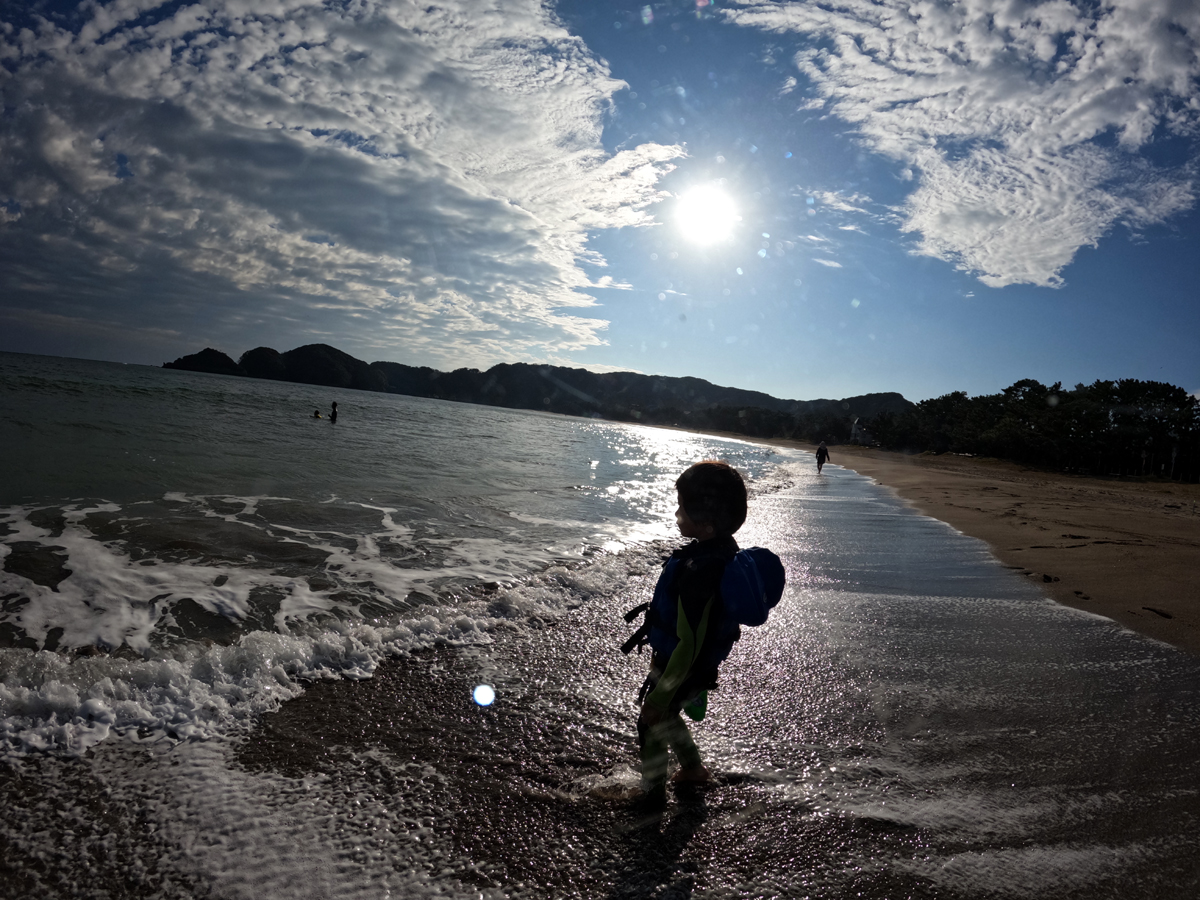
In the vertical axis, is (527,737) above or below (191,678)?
above

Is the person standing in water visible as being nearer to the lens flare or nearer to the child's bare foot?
the child's bare foot

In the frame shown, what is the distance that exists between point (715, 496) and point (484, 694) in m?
1.93

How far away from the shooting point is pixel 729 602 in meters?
2.37

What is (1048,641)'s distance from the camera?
4703mm

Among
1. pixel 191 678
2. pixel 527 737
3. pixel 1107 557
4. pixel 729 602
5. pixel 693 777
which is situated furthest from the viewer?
pixel 1107 557

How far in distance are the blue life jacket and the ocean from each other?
25.3 inches

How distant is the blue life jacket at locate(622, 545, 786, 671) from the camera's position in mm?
2348

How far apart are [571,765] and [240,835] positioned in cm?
132

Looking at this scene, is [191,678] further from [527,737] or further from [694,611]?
[694,611]

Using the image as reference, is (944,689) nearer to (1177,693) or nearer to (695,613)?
(1177,693)

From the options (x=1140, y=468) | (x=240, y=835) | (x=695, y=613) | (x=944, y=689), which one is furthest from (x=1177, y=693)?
(x=1140, y=468)

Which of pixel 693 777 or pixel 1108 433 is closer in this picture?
pixel 693 777

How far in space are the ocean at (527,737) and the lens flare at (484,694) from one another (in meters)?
0.05

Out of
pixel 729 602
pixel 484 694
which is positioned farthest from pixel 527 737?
pixel 729 602
